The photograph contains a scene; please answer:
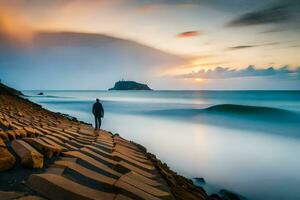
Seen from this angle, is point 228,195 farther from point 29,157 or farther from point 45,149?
point 29,157

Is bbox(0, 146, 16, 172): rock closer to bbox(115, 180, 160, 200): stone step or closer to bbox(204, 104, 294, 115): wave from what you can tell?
bbox(115, 180, 160, 200): stone step

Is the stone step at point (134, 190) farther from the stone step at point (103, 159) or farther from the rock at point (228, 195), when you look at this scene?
the rock at point (228, 195)

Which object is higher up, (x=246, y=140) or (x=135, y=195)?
(x=135, y=195)

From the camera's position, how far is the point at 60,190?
2502 mm

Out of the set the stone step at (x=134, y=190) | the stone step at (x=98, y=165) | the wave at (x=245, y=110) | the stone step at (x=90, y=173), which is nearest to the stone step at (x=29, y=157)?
the stone step at (x=90, y=173)

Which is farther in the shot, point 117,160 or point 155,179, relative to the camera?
point 117,160

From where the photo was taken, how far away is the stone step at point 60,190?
2461 millimetres

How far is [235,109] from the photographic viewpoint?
38531 mm

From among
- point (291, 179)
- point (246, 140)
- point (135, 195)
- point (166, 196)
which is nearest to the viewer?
point (135, 195)

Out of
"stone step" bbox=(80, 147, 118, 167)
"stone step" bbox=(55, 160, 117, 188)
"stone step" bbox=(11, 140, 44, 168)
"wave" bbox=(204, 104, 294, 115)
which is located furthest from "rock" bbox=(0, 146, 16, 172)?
"wave" bbox=(204, 104, 294, 115)

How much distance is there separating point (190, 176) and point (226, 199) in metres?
2.00

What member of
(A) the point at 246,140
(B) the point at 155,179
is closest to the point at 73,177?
(B) the point at 155,179

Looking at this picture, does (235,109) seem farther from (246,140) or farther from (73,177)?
(73,177)

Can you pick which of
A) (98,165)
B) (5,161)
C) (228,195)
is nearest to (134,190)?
(98,165)
